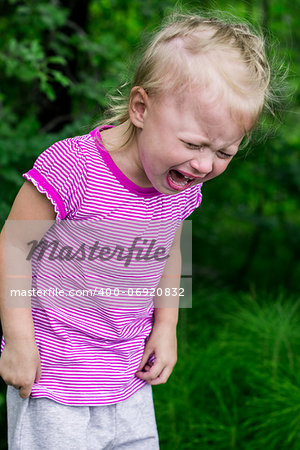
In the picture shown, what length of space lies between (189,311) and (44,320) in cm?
221

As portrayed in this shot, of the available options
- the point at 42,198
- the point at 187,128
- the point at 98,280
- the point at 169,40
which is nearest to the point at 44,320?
the point at 98,280

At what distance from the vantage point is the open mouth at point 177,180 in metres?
1.27

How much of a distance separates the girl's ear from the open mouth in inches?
5.3

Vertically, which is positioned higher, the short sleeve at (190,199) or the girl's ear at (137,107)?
the girl's ear at (137,107)

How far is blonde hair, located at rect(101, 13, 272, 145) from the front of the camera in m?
1.19

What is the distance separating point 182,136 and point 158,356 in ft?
2.23

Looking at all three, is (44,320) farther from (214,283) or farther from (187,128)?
(214,283)

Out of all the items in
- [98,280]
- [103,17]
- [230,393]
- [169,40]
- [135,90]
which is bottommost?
[230,393]

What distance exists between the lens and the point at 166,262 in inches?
63.5

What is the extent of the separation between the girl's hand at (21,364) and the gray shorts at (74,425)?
9 centimetres

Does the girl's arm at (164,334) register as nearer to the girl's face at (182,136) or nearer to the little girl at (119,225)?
the little girl at (119,225)

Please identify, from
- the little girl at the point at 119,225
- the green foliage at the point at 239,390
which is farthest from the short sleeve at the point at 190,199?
the green foliage at the point at 239,390

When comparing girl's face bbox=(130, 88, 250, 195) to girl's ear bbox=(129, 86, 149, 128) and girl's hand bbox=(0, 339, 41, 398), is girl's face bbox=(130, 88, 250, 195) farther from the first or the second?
girl's hand bbox=(0, 339, 41, 398)

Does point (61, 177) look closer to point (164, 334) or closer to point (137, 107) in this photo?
point (137, 107)
